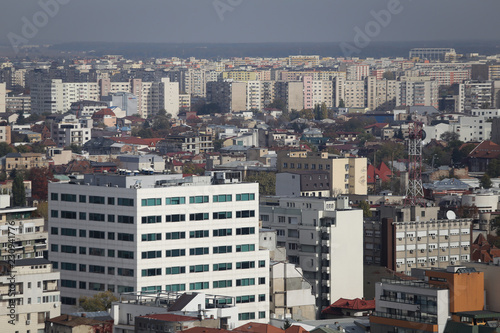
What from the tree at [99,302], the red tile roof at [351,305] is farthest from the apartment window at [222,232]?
the red tile roof at [351,305]

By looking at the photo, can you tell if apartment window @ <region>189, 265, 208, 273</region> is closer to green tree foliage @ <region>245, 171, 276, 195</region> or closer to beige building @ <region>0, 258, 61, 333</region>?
beige building @ <region>0, 258, 61, 333</region>

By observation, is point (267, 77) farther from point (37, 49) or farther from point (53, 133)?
point (53, 133)

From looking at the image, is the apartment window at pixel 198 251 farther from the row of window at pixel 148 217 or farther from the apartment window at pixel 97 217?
the apartment window at pixel 97 217

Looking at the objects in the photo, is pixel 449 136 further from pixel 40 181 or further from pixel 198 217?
pixel 198 217

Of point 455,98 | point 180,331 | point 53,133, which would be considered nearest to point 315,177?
point 180,331

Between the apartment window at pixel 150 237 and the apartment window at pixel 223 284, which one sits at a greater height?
the apartment window at pixel 150 237

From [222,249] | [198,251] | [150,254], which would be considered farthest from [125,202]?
[222,249]
